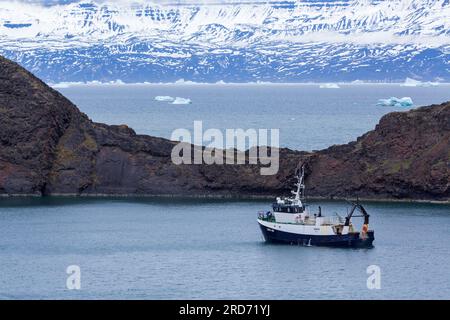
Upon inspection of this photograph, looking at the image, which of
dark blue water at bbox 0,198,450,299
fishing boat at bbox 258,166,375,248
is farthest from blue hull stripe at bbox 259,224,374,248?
dark blue water at bbox 0,198,450,299

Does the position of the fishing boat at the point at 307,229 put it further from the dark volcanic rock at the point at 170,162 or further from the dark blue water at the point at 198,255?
the dark volcanic rock at the point at 170,162

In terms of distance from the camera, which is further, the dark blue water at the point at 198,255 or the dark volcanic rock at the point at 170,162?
the dark volcanic rock at the point at 170,162

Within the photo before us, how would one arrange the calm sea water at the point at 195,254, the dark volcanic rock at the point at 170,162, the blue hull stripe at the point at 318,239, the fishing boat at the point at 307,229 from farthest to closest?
the dark volcanic rock at the point at 170,162
the fishing boat at the point at 307,229
the blue hull stripe at the point at 318,239
the calm sea water at the point at 195,254

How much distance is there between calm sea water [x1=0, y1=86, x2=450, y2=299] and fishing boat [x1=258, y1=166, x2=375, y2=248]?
90cm

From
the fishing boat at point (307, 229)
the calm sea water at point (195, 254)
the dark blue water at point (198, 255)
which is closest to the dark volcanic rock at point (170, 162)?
the calm sea water at point (195, 254)

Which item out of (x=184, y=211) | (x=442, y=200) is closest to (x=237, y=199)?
(x=184, y=211)

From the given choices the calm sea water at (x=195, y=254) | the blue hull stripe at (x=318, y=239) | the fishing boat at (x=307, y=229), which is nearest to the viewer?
the calm sea water at (x=195, y=254)

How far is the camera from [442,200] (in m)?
85.8

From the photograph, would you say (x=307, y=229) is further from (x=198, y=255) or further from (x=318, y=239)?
(x=198, y=255)

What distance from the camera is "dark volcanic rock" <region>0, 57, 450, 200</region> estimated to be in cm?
8781

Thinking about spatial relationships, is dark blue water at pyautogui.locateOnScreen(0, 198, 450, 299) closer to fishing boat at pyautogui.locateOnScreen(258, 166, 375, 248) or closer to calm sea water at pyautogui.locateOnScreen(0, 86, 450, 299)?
calm sea water at pyautogui.locateOnScreen(0, 86, 450, 299)

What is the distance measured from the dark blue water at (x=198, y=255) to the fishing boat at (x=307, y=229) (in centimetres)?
83

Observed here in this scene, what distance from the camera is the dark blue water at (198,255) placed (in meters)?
53.8

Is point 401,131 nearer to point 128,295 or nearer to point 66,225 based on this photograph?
point 66,225
